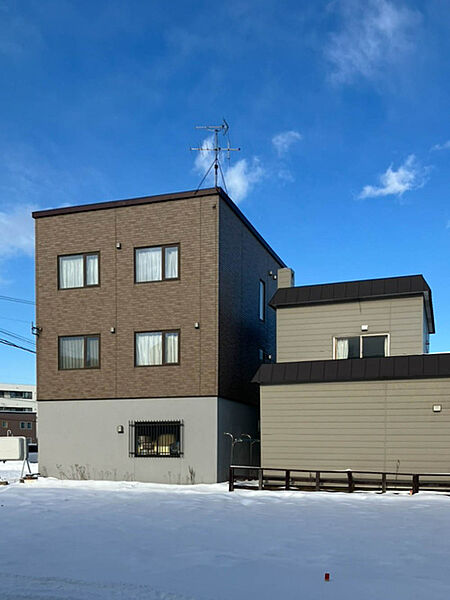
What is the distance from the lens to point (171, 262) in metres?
22.7

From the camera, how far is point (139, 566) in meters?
8.64

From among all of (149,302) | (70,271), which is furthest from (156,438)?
(70,271)

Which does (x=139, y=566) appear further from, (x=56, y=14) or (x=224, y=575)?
(x=56, y=14)

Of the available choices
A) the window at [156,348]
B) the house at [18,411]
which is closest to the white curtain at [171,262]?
the window at [156,348]

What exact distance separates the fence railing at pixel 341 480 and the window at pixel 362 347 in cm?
442

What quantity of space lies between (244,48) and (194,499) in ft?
48.9

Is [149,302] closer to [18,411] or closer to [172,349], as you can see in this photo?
[172,349]

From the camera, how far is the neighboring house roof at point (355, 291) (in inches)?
826

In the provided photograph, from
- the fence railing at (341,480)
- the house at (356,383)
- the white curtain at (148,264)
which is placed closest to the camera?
the fence railing at (341,480)

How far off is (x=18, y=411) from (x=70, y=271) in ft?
227

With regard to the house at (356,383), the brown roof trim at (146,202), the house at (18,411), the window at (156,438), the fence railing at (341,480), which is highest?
the brown roof trim at (146,202)

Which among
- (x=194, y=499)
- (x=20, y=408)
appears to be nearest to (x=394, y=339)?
(x=194, y=499)

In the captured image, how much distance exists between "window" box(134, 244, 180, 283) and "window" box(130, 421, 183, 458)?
521cm

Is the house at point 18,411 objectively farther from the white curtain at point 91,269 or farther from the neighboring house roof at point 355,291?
the neighboring house roof at point 355,291
